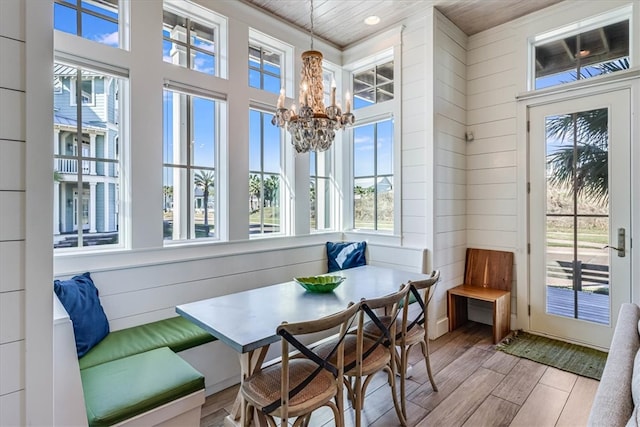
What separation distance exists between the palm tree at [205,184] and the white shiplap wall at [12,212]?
2.03 metres

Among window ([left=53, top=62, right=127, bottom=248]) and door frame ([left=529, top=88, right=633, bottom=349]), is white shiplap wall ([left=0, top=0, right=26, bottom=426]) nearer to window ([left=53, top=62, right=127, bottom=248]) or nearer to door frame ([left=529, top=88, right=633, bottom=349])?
window ([left=53, top=62, right=127, bottom=248])

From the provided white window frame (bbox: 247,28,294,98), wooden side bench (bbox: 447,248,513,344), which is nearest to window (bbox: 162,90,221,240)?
white window frame (bbox: 247,28,294,98)

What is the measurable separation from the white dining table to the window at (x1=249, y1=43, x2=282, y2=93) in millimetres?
2212

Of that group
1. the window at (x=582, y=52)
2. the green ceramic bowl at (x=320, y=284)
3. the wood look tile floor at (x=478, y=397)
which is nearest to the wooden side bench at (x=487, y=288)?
the wood look tile floor at (x=478, y=397)

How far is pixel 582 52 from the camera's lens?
311 centimetres

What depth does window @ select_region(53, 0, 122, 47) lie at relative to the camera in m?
2.25

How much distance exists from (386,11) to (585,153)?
2.42 metres

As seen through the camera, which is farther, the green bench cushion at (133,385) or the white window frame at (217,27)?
the white window frame at (217,27)

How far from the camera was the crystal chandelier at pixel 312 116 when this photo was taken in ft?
7.20

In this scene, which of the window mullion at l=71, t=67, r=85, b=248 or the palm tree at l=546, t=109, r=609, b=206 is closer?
the window mullion at l=71, t=67, r=85, b=248

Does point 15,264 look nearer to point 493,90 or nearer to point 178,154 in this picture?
point 178,154

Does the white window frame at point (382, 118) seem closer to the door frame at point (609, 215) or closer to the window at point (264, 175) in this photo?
the window at point (264, 175)

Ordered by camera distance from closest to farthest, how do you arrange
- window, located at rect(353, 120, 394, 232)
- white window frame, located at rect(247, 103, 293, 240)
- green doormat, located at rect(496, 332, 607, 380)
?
green doormat, located at rect(496, 332, 607, 380), white window frame, located at rect(247, 103, 293, 240), window, located at rect(353, 120, 394, 232)

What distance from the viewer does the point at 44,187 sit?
976 millimetres
